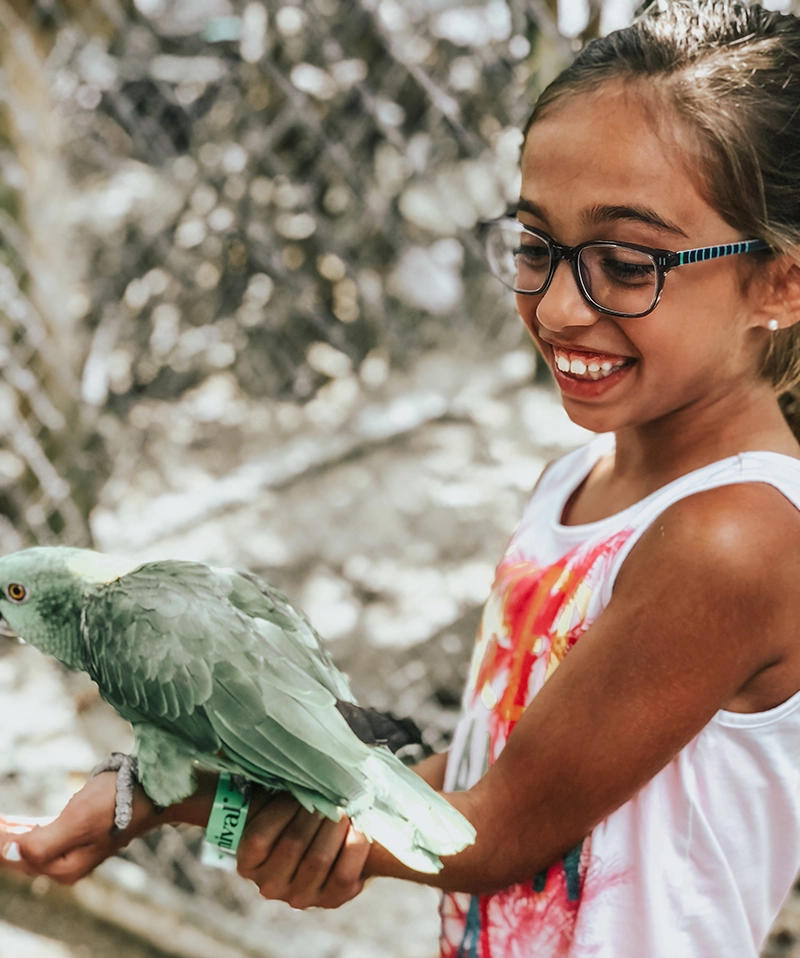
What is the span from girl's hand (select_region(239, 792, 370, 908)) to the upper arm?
10 centimetres

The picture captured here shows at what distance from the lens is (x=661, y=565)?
27.2 inches

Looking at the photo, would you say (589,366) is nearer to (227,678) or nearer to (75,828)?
(227,678)

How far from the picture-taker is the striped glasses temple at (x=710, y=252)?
698mm

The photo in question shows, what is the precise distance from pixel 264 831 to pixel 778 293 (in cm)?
60

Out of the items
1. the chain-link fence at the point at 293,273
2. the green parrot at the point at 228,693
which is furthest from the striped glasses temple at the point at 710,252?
the chain-link fence at the point at 293,273

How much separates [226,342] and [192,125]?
694mm

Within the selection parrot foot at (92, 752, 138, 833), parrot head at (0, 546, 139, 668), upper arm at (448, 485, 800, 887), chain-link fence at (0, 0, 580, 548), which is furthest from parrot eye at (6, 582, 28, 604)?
chain-link fence at (0, 0, 580, 548)

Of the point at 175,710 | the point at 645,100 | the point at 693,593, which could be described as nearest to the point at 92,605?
the point at 175,710

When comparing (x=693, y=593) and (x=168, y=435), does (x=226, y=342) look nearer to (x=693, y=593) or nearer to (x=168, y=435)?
(x=168, y=435)

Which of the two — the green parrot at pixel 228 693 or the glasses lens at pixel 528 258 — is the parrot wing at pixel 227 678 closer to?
the green parrot at pixel 228 693

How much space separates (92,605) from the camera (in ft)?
2.45

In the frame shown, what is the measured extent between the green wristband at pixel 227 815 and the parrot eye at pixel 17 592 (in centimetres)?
23

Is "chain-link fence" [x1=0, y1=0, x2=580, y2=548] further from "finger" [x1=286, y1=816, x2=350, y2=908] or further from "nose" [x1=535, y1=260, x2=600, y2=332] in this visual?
"finger" [x1=286, y1=816, x2=350, y2=908]

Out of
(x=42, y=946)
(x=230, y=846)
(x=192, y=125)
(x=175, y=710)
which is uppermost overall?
(x=175, y=710)
